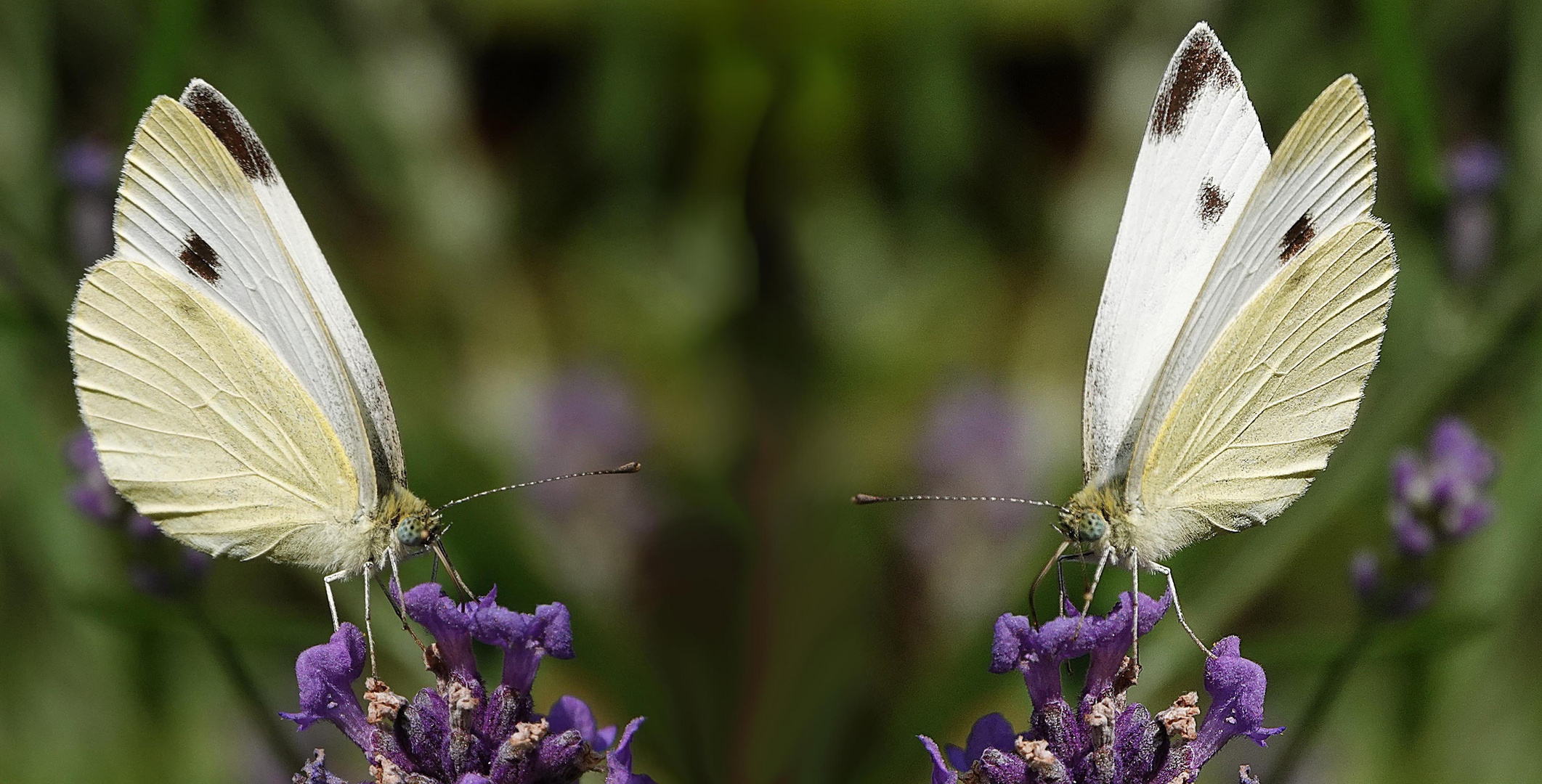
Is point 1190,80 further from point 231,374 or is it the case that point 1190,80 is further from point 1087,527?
point 231,374

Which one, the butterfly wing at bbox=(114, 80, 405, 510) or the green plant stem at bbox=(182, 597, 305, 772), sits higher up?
A: the butterfly wing at bbox=(114, 80, 405, 510)

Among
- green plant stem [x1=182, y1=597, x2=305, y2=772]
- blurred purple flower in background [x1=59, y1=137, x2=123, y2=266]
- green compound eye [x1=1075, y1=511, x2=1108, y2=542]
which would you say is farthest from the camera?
blurred purple flower in background [x1=59, y1=137, x2=123, y2=266]

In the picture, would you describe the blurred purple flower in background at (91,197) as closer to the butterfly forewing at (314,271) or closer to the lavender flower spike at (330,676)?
the butterfly forewing at (314,271)

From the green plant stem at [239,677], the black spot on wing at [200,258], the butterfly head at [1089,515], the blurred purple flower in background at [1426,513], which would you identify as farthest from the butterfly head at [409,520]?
the blurred purple flower in background at [1426,513]

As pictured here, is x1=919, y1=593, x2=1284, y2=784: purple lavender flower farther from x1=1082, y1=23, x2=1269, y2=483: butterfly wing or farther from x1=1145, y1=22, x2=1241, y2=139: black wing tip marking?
x1=1145, y1=22, x2=1241, y2=139: black wing tip marking

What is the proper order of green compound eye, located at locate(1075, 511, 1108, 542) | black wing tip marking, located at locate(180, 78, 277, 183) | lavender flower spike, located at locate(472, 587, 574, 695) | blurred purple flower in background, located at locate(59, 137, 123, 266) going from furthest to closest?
blurred purple flower in background, located at locate(59, 137, 123, 266), black wing tip marking, located at locate(180, 78, 277, 183), green compound eye, located at locate(1075, 511, 1108, 542), lavender flower spike, located at locate(472, 587, 574, 695)

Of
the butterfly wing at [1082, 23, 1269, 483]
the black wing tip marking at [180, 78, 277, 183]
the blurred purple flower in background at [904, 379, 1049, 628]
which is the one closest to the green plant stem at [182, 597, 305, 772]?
the black wing tip marking at [180, 78, 277, 183]

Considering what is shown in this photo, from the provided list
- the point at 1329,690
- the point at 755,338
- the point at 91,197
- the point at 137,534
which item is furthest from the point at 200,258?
the point at 1329,690
